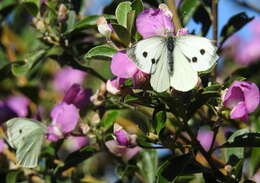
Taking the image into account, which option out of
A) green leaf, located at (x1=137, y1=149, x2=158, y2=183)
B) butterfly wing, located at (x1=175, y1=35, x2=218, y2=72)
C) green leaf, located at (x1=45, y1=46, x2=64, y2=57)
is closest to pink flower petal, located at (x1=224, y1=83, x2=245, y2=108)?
butterfly wing, located at (x1=175, y1=35, x2=218, y2=72)

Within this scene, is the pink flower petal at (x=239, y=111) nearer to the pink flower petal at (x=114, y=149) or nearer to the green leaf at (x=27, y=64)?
the pink flower petal at (x=114, y=149)

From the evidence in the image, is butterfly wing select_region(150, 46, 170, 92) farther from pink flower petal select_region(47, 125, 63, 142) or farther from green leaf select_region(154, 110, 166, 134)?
pink flower petal select_region(47, 125, 63, 142)

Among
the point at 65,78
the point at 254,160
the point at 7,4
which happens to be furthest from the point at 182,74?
the point at 65,78

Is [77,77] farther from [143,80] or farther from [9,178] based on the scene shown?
[143,80]

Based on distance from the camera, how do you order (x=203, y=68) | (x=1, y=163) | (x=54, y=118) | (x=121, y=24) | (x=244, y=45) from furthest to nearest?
(x=244, y=45), (x=1, y=163), (x=54, y=118), (x=121, y=24), (x=203, y=68)

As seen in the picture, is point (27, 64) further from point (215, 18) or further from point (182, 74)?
point (182, 74)

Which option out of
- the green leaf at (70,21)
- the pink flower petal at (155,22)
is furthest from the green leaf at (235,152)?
the green leaf at (70,21)

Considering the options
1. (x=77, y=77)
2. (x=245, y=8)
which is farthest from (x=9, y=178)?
(x=77, y=77)
